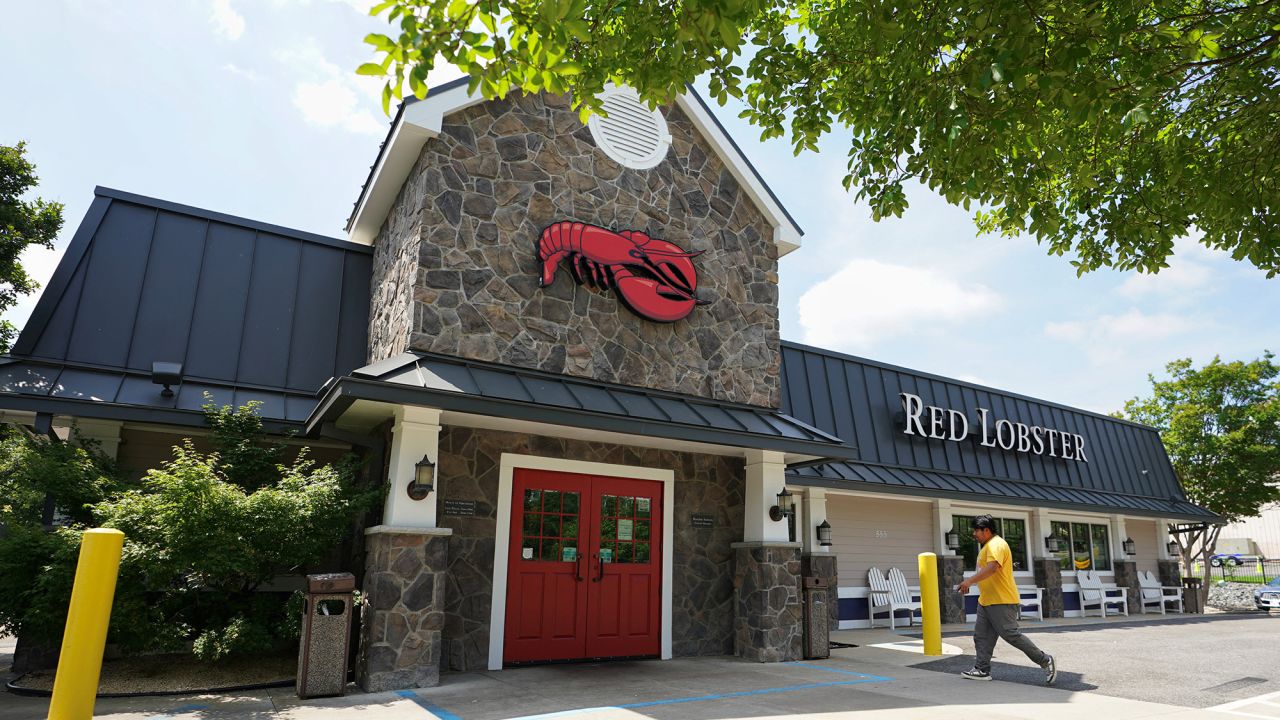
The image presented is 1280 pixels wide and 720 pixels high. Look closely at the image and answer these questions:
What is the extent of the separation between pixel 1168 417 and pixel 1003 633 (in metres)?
22.4

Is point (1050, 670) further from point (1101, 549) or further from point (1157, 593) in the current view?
point (1157, 593)

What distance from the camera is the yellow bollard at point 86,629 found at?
495 cm

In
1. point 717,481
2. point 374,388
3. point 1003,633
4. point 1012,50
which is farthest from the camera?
point 717,481

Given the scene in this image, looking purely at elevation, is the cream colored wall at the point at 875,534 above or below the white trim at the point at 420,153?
below

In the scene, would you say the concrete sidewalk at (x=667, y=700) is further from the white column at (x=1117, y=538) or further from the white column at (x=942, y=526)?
the white column at (x=1117, y=538)

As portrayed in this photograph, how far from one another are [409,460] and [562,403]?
67.1 inches

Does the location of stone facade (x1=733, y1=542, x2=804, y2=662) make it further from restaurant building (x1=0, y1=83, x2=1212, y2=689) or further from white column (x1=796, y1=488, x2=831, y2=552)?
white column (x1=796, y1=488, x2=831, y2=552)

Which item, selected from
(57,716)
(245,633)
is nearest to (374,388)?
(245,633)

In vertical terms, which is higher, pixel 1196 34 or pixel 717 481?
pixel 1196 34

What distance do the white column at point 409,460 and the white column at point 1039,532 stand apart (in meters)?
15.5

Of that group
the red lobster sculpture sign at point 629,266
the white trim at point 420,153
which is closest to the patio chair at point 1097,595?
the white trim at point 420,153

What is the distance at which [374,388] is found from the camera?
7320 millimetres

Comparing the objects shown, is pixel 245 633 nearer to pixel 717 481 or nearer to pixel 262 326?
pixel 262 326

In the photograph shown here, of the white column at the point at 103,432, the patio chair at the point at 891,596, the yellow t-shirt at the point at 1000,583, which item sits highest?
the white column at the point at 103,432
